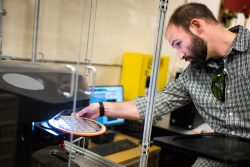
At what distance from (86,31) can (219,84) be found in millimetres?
689

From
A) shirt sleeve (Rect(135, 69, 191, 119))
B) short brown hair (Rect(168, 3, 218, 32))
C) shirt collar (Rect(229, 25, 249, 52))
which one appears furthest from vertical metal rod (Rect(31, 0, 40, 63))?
shirt collar (Rect(229, 25, 249, 52))

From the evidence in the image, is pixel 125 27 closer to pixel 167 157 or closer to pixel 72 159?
pixel 167 157

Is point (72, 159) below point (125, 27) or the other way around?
below

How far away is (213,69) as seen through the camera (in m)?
1.33

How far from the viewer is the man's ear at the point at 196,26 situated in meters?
1.26

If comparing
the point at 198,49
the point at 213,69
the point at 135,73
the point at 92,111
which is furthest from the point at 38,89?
the point at 135,73

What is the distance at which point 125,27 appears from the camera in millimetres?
2400

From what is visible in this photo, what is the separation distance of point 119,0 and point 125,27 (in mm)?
238

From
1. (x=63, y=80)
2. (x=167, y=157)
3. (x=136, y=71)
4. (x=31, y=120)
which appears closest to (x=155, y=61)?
(x=63, y=80)

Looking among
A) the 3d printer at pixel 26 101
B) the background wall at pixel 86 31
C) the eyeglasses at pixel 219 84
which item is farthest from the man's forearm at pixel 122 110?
the 3d printer at pixel 26 101

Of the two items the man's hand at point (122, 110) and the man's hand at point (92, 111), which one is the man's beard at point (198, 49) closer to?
the man's hand at point (122, 110)

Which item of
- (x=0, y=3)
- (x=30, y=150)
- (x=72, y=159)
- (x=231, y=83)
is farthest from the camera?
(x=0, y=3)

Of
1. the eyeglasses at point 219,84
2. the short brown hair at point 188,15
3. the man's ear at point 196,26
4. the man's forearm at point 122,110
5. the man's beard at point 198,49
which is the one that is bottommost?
the man's forearm at point 122,110

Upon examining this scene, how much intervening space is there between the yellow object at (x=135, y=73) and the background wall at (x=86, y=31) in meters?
0.07
